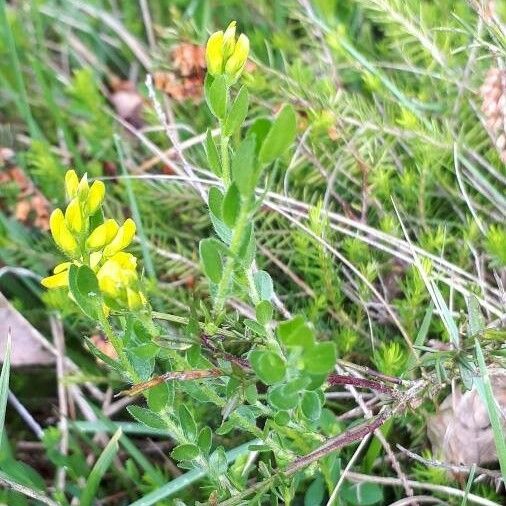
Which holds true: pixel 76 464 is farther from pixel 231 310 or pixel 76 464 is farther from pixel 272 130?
pixel 272 130

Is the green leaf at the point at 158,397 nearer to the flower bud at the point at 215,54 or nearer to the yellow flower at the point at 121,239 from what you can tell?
the yellow flower at the point at 121,239

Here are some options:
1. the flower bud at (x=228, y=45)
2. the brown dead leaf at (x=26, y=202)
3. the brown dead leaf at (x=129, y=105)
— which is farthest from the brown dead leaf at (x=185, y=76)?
the flower bud at (x=228, y=45)

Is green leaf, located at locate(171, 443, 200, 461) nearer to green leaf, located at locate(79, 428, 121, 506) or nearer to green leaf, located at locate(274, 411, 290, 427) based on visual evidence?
green leaf, located at locate(274, 411, 290, 427)

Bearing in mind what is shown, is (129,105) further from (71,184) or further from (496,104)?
(71,184)

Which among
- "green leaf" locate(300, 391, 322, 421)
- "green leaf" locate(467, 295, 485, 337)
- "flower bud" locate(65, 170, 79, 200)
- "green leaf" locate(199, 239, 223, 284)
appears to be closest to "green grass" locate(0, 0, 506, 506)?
"green leaf" locate(467, 295, 485, 337)

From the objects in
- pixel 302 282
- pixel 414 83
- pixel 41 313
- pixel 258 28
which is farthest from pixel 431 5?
pixel 41 313

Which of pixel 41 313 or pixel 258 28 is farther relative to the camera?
pixel 258 28
